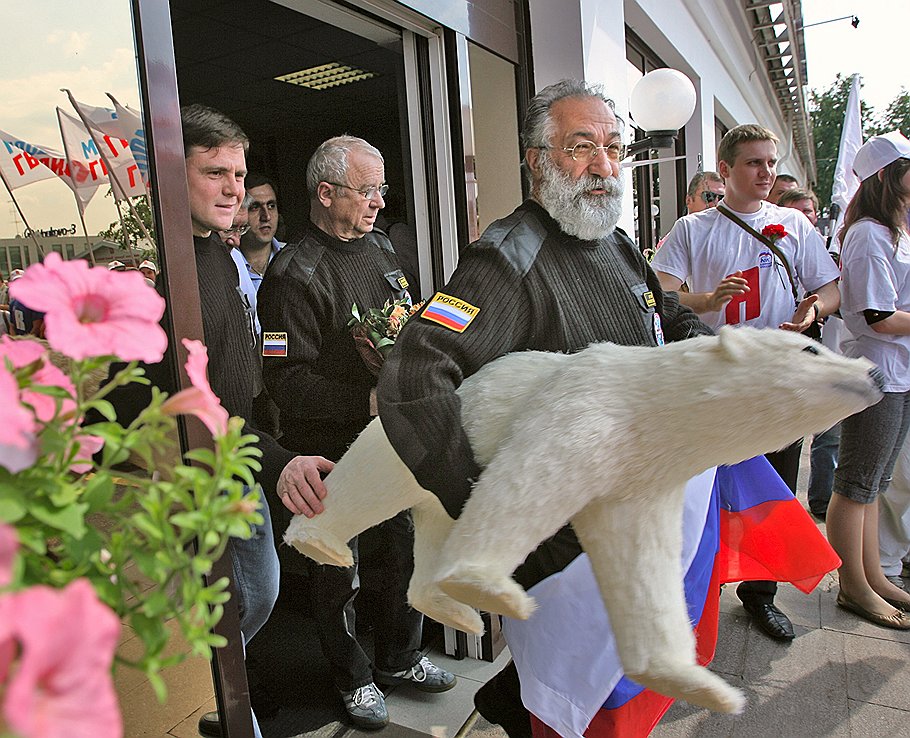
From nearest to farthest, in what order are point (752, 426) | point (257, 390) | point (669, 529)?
point (752, 426), point (669, 529), point (257, 390)

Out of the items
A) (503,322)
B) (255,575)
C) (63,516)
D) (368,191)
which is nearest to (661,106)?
(368,191)

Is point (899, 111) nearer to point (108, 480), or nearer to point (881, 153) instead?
point (881, 153)

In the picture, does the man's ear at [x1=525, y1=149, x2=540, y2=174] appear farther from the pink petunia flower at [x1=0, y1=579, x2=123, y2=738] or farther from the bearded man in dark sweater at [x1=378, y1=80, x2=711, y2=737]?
the pink petunia flower at [x1=0, y1=579, x2=123, y2=738]

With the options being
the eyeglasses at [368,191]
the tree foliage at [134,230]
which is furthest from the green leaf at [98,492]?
the eyeglasses at [368,191]

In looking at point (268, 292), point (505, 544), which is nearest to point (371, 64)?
point (268, 292)

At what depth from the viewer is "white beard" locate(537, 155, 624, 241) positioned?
5.07ft

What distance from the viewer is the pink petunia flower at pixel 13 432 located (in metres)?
0.45

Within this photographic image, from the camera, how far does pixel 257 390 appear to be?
208 cm

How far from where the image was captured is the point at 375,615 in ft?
8.79

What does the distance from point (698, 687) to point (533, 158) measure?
1.08 m

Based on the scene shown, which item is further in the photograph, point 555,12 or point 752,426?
point 555,12

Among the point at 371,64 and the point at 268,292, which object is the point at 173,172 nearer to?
the point at 268,292

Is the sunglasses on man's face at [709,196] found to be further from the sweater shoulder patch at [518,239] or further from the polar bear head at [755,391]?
the polar bear head at [755,391]

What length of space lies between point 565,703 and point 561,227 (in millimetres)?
984
